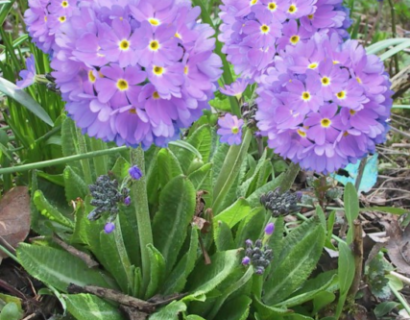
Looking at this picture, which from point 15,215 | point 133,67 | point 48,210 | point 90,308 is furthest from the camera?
point 15,215

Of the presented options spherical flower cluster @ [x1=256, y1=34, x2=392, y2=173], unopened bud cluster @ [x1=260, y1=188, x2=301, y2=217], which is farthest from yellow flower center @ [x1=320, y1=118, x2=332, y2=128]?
unopened bud cluster @ [x1=260, y1=188, x2=301, y2=217]

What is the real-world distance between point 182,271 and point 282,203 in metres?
0.52

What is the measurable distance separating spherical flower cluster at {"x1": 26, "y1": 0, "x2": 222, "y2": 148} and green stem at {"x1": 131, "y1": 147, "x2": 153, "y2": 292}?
0.24 metres

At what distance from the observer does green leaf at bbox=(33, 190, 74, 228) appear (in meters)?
2.31

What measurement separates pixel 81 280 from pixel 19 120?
0.92 meters

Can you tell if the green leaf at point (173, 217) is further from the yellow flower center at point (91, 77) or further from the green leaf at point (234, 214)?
the yellow flower center at point (91, 77)

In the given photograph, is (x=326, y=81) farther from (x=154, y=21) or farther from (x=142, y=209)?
(x=142, y=209)

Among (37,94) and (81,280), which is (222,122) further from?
(37,94)

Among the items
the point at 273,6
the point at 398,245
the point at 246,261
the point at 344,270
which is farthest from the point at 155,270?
the point at 398,245

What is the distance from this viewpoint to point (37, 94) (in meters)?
2.92

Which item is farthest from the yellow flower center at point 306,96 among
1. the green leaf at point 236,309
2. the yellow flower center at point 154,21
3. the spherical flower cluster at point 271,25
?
the green leaf at point 236,309

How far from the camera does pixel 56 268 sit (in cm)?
230

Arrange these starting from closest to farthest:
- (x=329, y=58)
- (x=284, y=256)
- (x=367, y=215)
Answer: (x=329, y=58) < (x=284, y=256) < (x=367, y=215)

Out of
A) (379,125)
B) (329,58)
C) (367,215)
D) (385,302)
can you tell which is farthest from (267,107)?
(367,215)
